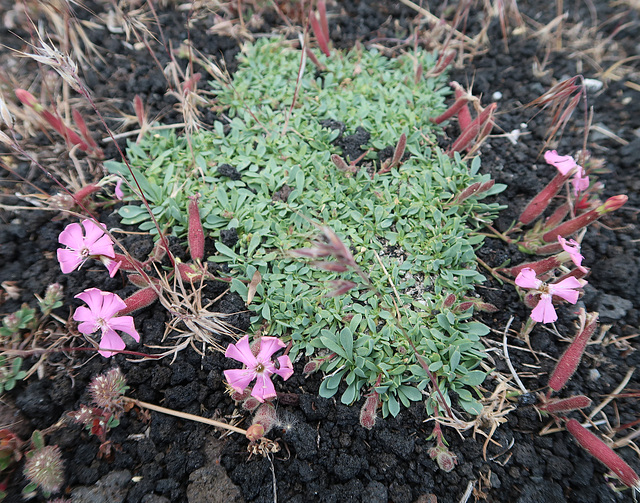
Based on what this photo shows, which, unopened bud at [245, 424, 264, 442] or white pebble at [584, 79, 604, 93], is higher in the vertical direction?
white pebble at [584, 79, 604, 93]

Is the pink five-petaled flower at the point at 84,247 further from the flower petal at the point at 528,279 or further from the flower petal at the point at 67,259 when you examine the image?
the flower petal at the point at 528,279

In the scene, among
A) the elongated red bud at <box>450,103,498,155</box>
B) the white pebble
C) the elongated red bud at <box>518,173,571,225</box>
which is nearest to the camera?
the elongated red bud at <box>518,173,571,225</box>

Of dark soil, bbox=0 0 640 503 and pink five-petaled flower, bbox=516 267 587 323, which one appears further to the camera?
pink five-petaled flower, bbox=516 267 587 323

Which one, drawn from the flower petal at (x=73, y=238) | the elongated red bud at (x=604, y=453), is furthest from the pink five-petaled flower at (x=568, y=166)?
the flower petal at (x=73, y=238)

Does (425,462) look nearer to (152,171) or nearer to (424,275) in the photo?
(424,275)

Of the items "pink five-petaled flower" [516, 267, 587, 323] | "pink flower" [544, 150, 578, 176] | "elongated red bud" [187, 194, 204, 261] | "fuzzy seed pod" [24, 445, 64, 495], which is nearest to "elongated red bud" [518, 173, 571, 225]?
"pink flower" [544, 150, 578, 176]

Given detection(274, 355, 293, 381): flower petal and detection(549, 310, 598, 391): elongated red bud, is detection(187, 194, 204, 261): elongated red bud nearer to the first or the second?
detection(274, 355, 293, 381): flower petal

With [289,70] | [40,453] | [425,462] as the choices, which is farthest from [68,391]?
[289,70]
